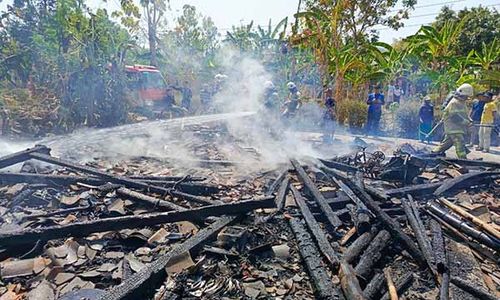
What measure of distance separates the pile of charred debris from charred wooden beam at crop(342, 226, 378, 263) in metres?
0.01

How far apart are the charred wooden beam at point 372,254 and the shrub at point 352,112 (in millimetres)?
9673

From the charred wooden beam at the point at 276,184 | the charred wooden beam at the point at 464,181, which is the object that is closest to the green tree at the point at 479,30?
the charred wooden beam at the point at 464,181

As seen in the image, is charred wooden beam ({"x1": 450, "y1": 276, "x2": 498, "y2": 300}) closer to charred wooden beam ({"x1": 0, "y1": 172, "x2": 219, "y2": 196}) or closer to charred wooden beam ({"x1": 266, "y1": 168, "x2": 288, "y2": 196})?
charred wooden beam ({"x1": 266, "y1": 168, "x2": 288, "y2": 196})

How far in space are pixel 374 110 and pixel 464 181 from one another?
702cm

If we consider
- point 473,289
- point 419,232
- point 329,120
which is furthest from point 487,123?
point 473,289

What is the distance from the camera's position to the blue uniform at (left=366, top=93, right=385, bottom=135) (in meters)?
12.3

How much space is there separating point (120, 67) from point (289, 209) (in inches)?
488

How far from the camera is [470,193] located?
5.88 m

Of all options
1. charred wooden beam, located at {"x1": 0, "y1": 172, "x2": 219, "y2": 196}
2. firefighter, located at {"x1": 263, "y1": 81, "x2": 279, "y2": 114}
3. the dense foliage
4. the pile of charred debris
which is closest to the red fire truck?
the dense foliage

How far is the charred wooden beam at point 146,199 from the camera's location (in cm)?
451

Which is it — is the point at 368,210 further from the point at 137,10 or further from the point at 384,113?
the point at 137,10

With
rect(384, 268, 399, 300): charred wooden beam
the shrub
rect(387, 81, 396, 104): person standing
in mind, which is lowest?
rect(384, 268, 399, 300): charred wooden beam

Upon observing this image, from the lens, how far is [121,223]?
149 inches

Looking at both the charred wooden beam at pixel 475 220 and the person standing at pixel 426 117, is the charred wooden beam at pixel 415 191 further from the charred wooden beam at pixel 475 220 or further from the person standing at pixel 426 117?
the person standing at pixel 426 117
